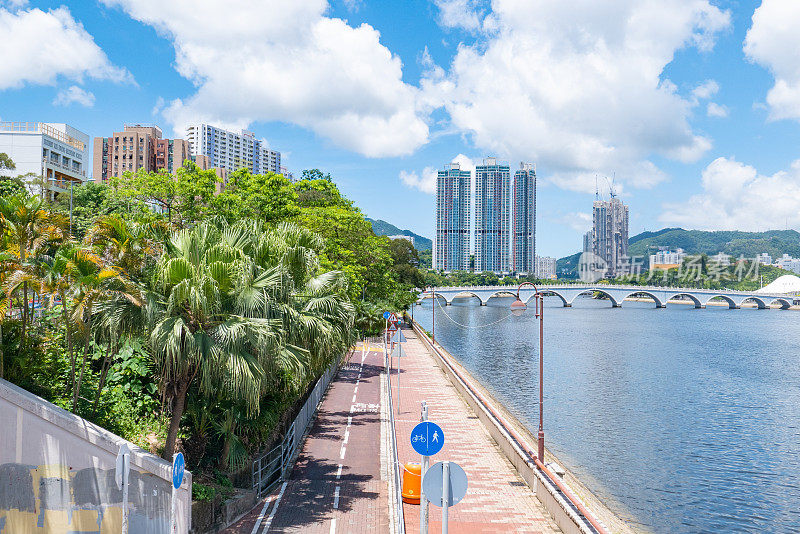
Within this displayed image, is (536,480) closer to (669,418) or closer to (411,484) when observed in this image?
(411,484)

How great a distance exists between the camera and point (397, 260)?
78500mm

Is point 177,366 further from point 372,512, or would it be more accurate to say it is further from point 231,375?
point 372,512

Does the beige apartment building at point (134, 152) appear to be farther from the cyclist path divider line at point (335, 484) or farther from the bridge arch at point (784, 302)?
the bridge arch at point (784, 302)

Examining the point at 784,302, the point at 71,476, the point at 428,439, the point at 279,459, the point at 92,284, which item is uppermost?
the point at 92,284

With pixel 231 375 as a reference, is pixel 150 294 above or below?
above

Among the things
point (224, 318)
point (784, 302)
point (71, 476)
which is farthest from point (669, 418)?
point (784, 302)

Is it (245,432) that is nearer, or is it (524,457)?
(245,432)

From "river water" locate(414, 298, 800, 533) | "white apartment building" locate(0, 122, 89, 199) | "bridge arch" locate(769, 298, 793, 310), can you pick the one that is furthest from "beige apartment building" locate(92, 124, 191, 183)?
"bridge arch" locate(769, 298, 793, 310)

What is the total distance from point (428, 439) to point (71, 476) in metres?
6.79

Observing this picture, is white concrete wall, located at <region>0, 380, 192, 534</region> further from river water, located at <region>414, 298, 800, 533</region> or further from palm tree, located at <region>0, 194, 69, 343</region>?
river water, located at <region>414, 298, 800, 533</region>

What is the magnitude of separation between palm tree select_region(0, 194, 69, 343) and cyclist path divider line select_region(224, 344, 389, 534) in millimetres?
7059

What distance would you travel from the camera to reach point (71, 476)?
10516 millimetres

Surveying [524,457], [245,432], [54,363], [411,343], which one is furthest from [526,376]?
[54,363]

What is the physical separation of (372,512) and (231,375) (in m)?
5.54
